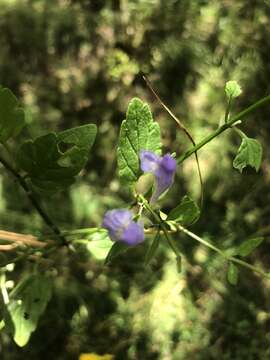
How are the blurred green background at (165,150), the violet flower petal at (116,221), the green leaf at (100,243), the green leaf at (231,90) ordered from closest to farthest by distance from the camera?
the violet flower petal at (116,221)
the green leaf at (231,90)
the green leaf at (100,243)
the blurred green background at (165,150)

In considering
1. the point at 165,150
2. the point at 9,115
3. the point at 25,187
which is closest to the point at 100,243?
the point at 25,187

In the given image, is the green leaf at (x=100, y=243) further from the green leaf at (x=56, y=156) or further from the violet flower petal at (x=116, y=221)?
the violet flower petal at (x=116, y=221)

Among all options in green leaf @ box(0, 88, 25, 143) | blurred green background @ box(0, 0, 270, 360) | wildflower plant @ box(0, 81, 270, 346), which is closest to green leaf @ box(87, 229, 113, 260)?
wildflower plant @ box(0, 81, 270, 346)

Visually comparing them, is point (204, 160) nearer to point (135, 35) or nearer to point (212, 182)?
point (212, 182)

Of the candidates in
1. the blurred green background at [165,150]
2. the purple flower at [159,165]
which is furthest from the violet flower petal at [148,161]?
the blurred green background at [165,150]

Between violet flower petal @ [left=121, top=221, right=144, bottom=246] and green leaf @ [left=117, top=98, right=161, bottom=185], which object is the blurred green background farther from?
violet flower petal @ [left=121, top=221, right=144, bottom=246]
